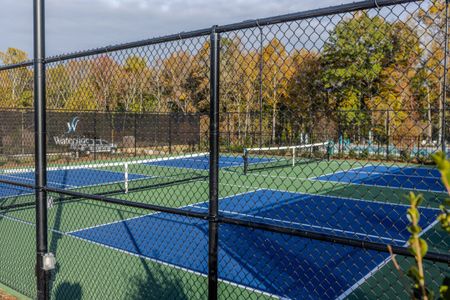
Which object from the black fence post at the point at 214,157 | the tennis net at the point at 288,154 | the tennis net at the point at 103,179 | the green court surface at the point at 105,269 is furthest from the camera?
the tennis net at the point at 103,179

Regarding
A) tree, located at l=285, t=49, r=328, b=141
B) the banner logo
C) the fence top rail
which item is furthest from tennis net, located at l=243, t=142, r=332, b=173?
the fence top rail

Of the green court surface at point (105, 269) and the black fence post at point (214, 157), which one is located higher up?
the black fence post at point (214, 157)

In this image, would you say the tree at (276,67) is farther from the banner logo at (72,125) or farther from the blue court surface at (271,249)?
the banner logo at (72,125)

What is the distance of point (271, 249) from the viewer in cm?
780

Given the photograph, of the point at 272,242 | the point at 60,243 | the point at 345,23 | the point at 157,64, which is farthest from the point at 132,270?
the point at 345,23

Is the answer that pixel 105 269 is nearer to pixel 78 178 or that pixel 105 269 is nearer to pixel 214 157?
pixel 214 157

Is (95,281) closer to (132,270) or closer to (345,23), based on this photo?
(132,270)

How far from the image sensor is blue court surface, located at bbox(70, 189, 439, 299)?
6324 mm

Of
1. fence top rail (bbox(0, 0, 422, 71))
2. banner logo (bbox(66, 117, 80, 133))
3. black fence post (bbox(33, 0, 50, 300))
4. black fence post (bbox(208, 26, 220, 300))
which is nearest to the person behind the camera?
fence top rail (bbox(0, 0, 422, 71))

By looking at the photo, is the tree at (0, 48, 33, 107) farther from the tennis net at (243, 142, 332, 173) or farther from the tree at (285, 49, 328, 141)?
the tennis net at (243, 142, 332, 173)

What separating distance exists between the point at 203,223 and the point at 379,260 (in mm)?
3783

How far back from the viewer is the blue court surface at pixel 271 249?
632 cm

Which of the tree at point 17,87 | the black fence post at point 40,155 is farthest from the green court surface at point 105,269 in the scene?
the tree at point 17,87

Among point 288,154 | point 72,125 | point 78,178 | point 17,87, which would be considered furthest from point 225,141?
point 78,178
